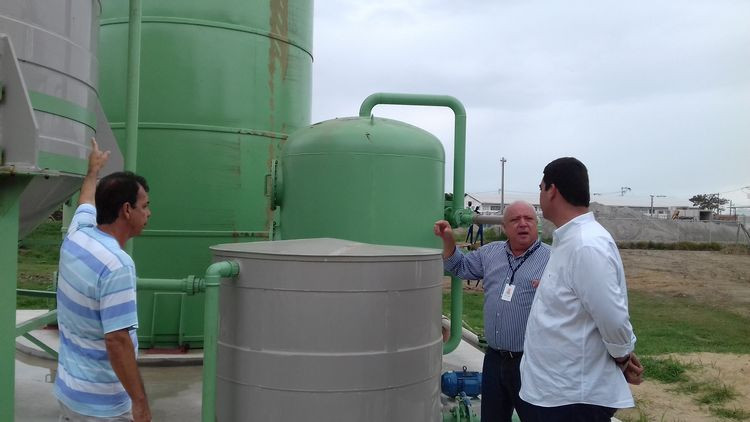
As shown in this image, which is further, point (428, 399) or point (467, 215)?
point (467, 215)

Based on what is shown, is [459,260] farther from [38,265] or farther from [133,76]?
[38,265]

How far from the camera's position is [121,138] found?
6410mm

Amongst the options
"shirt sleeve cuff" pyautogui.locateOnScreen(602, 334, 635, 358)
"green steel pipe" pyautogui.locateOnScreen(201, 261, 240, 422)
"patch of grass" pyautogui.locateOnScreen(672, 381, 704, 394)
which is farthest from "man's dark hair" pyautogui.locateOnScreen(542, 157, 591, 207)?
"patch of grass" pyautogui.locateOnScreen(672, 381, 704, 394)

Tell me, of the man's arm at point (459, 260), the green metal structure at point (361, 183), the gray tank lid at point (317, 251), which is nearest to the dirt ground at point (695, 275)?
the green metal structure at point (361, 183)

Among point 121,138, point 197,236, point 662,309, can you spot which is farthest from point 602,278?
point 662,309

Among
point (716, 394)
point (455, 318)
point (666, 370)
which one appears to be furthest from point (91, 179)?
point (666, 370)

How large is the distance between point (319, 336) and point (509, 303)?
148cm

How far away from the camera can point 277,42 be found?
6848 mm

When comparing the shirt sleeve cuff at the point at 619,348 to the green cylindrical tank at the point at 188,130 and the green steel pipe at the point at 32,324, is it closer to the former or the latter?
the green steel pipe at the point at 32,324

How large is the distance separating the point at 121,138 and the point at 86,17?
3403mm

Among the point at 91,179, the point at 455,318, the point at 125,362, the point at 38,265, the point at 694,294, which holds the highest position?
the point at 91,179

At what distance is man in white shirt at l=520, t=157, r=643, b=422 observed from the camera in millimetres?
2432

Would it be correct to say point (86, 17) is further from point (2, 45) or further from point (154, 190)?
point (154, 190)

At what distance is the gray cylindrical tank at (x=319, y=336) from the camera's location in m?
2.58
